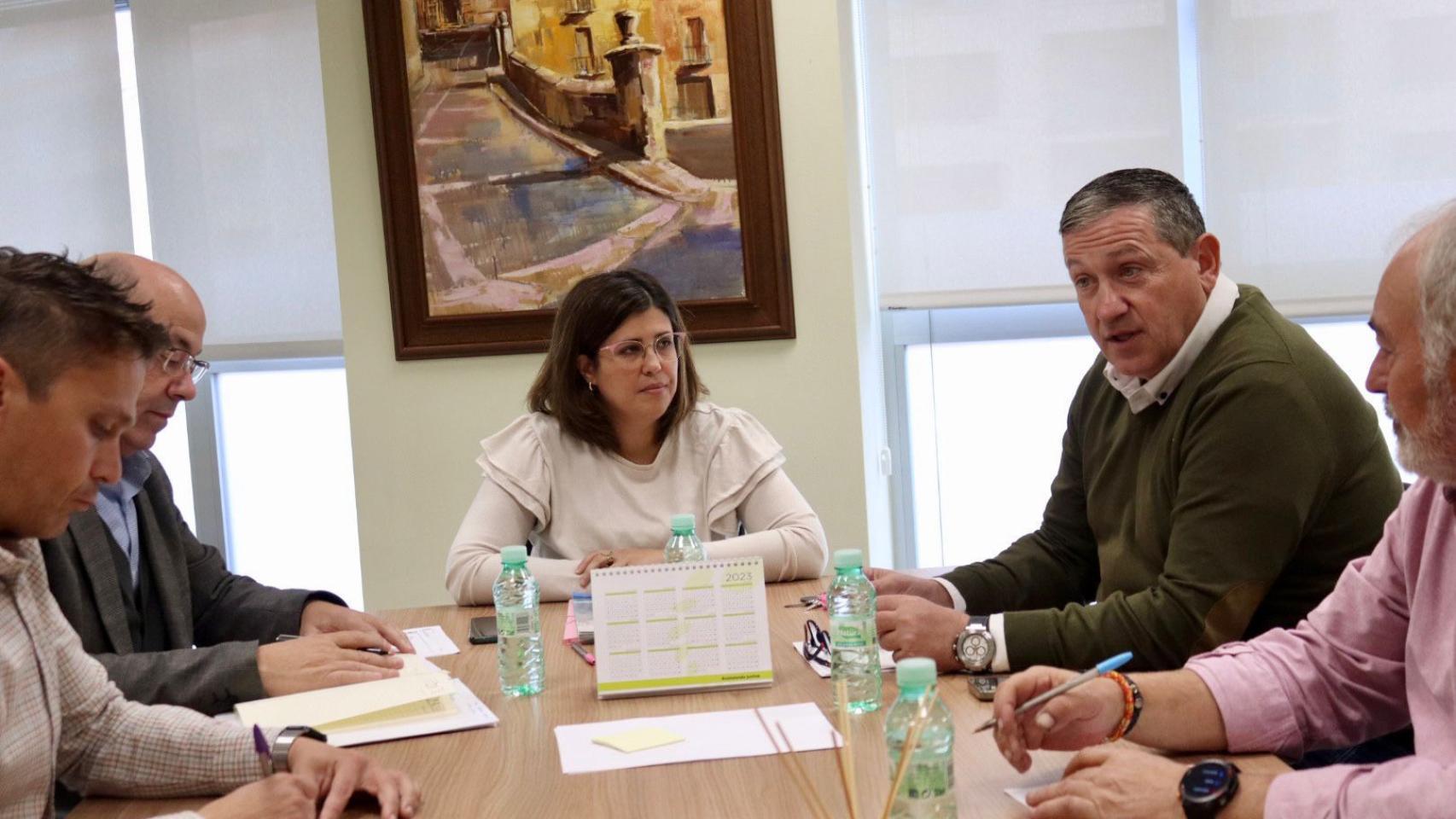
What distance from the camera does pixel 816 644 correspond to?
2127 mm

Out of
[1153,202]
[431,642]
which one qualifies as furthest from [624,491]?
[1153,202]

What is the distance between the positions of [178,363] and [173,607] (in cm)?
45

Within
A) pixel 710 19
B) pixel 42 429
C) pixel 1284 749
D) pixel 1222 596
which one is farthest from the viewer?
pixel 710 19

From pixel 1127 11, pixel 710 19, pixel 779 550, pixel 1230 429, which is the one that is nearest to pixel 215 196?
pixel 710 19

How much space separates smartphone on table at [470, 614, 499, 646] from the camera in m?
2.43

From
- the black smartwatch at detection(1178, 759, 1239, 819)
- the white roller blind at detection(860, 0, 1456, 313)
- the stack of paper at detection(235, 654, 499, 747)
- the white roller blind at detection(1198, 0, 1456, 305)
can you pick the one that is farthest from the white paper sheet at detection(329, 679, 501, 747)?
the white roller blind at detection(1198, 0, 1456, 305)

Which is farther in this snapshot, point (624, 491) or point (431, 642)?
point (624, 491)

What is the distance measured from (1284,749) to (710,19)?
2623 millimetres

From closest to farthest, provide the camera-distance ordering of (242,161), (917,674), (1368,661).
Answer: (917,674), (1368,661), (242,161)

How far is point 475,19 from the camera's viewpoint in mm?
3775

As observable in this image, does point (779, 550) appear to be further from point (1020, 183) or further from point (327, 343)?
point (327, 343)

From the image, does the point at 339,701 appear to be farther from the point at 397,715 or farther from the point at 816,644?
the point at 816,644

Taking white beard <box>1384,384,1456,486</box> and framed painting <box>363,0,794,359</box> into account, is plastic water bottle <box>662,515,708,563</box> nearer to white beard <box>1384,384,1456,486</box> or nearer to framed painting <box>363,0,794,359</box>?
white beard <box>1384,384,1456,486</box>

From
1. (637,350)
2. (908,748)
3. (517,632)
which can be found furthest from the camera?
(637,350)
